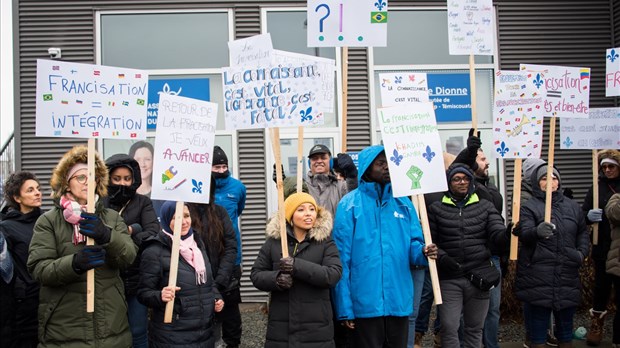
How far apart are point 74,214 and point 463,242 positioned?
3142 mm

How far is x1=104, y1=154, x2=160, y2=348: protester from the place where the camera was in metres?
5.47

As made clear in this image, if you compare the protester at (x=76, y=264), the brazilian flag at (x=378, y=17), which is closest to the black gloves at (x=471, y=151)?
the brazilian flag at (x=378, y=17)

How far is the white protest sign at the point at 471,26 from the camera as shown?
6793 mm

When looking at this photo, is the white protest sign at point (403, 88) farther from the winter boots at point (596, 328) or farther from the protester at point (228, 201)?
the winter boots at point (596, 328)

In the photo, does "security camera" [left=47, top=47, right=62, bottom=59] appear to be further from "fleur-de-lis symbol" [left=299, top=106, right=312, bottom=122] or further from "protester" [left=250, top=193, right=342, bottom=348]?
"protester" [left=250, top=193, right=342, bottom=348]

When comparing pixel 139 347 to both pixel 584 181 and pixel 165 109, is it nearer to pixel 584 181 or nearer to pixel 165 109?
pixel 165 109

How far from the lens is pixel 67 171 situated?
4.76 metres

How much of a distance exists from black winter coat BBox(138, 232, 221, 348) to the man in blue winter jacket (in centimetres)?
103

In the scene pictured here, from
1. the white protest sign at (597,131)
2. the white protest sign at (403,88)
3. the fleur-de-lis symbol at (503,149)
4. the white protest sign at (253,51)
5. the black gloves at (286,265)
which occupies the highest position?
the white protest sign at (253,51)

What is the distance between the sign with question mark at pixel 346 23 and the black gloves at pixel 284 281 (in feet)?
7.73

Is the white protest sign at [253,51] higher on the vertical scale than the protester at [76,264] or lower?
higher

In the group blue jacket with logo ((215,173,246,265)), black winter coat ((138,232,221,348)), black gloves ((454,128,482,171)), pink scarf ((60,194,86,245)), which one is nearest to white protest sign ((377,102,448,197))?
black gloves ((454,128,482,171))

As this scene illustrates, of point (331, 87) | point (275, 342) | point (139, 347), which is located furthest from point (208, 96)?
point (275, 342)

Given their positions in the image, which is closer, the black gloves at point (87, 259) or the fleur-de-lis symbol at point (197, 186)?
the black gloves at point (87, 259)
